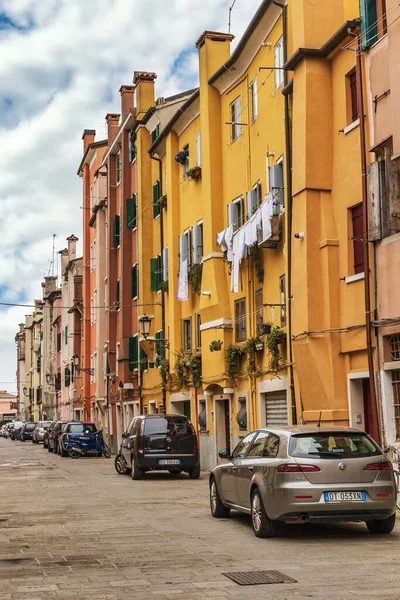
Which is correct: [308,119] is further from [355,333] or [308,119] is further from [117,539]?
[117,539]

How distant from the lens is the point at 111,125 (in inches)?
1914

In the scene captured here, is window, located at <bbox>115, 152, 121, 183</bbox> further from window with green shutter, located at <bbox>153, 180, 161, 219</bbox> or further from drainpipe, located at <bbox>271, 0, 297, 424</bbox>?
drainpipe, located at <bbox>271, 0, 297, 424</bbox>

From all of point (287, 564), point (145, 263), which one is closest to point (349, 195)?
point (287, 564)

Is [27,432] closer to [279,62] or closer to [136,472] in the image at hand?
[136,472]

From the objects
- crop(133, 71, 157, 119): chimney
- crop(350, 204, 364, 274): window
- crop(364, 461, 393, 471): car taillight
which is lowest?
crop(364, 461, 393, 471): car taillight

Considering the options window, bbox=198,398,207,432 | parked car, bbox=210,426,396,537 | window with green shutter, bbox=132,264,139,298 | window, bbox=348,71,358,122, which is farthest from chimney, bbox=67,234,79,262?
parked car, bbox=210,426,396,537

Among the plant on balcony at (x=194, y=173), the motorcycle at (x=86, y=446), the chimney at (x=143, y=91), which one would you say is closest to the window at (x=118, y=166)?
the chimney at (x=143, y=91)

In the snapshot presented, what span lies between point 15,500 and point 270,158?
10921 millimetres

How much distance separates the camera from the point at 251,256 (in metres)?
25.3

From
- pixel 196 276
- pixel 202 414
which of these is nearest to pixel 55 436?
pixel 202 414

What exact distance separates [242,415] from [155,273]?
1182 centimetres

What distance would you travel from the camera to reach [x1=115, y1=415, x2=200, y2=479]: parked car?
79.0 feet

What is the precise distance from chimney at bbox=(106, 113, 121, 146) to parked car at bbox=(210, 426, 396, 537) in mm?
37634

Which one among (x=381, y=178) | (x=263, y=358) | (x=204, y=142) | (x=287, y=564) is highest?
(x=204, y=142)
